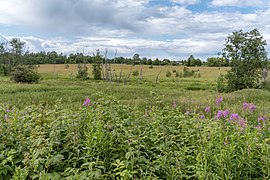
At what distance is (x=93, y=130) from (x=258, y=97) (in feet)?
49.7

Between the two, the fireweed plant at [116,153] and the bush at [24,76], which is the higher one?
the fireweed plant at [116,153]

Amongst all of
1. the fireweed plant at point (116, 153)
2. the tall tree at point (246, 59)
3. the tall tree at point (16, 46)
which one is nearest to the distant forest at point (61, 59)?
the tall tree at point (16, 46)

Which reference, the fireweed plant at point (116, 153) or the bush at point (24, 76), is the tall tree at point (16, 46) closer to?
the bush at point (24, 76)

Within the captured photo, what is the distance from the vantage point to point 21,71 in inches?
1126

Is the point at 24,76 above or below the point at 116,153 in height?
below

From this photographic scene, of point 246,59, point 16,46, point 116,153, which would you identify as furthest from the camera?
point 16,46

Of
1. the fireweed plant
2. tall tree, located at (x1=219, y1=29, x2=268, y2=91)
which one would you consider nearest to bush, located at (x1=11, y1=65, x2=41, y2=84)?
tall tree, located at (x1=219, y1=29, x2=268, y2=91)

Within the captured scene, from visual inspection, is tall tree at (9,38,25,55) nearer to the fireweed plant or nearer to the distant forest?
the distant forest

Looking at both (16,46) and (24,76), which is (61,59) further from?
(24,76)

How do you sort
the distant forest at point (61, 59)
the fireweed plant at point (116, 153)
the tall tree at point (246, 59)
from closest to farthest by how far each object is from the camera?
the fireweed plant at point (116, 153) < the tall tree at point (246, 59) < the distant forest at point (61, 59)

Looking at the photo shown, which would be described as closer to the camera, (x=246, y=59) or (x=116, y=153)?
(x=116, y=153)

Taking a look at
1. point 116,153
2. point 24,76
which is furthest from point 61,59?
point 116,153

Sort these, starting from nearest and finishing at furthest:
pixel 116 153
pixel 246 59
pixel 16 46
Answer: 1. pixel 116 153
2. pixel 246 59
3. pixel 16 46

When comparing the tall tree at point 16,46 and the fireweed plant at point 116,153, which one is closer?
the fireweed plant at point 116,153
